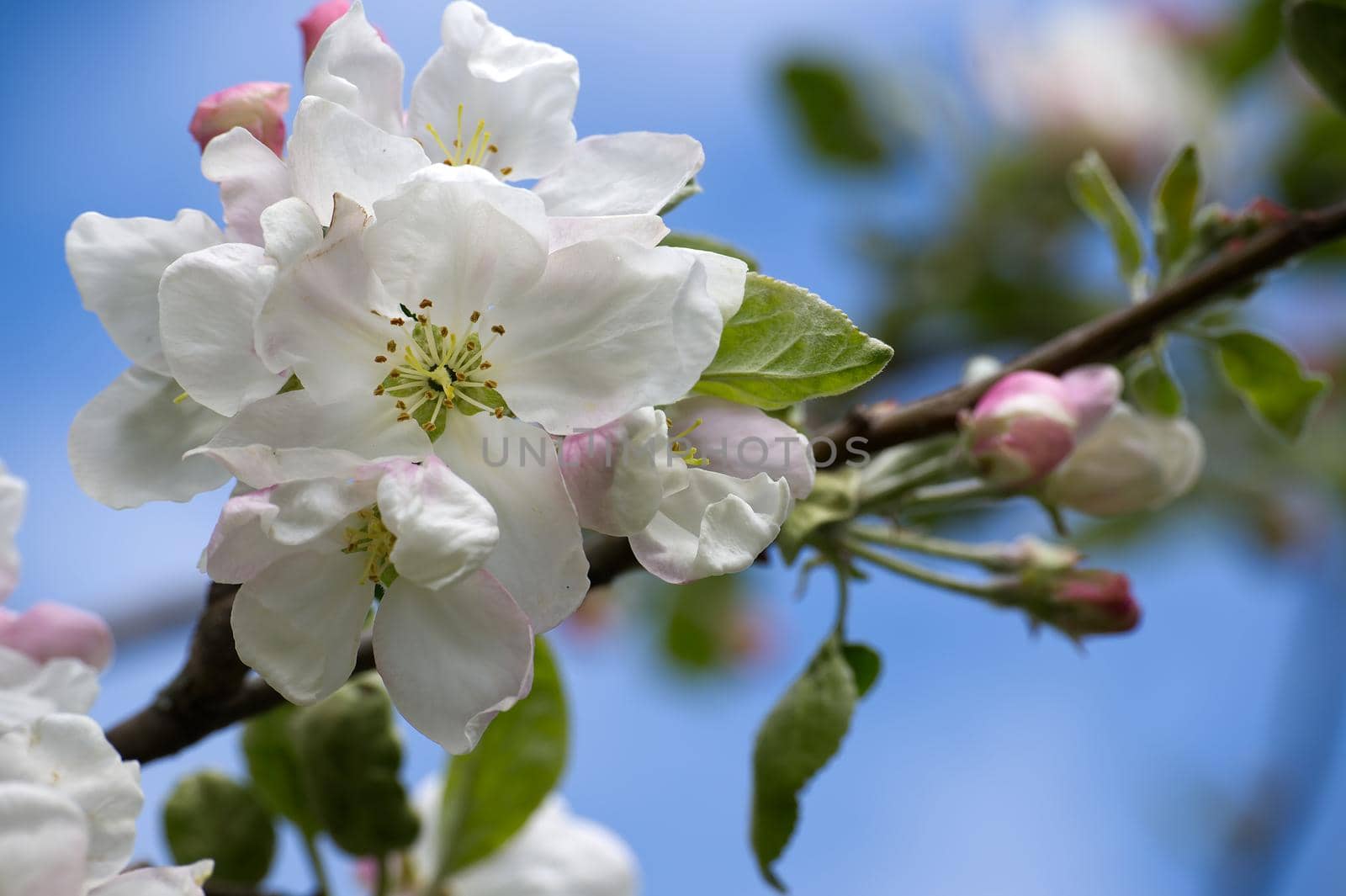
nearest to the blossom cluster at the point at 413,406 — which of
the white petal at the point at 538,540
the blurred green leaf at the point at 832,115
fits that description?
the white petal at the point at 538,540

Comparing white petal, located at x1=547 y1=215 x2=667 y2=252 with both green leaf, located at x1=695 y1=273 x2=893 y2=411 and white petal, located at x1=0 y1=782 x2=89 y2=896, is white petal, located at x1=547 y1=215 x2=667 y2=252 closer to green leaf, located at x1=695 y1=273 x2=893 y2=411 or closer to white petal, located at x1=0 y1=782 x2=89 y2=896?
green leaf, located at x1=695 y1=273 x2=893 y2=411

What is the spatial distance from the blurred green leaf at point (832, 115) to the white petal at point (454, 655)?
1703 mm

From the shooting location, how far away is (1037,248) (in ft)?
7.50

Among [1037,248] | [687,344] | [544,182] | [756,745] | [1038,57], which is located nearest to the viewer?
[687,344]

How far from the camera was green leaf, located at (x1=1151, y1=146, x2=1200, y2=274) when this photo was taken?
3.04 feet

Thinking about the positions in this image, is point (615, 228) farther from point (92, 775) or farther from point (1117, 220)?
point (1117, 220)

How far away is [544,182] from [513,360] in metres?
0.13

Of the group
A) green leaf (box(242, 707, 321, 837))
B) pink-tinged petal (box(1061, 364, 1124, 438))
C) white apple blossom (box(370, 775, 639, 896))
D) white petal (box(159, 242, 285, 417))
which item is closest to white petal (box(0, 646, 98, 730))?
white petal (box(159, 242, 285, 417))

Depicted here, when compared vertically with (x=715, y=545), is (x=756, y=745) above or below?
below

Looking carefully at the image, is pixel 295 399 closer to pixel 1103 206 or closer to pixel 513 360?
pixel 513 360

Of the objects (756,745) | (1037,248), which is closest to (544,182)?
(756,745)

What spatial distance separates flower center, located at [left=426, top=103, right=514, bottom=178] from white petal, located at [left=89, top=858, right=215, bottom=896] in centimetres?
40

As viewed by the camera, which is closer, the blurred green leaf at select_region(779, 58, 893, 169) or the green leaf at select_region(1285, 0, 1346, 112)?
the green leaf at select_region(1285, 0, 1346, 112)

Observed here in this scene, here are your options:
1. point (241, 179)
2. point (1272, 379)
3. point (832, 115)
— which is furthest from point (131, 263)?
point (832, 115)
